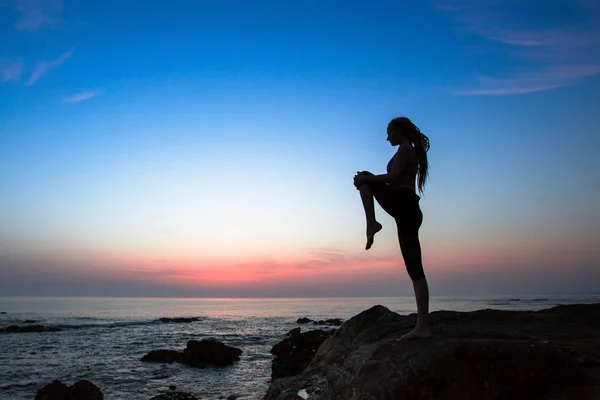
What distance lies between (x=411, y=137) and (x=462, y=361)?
2967mm

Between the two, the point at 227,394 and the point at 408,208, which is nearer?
the point at 408,208

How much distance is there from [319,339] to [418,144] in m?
25.5

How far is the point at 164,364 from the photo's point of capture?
25.8 metres

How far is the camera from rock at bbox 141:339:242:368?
85.6 feet

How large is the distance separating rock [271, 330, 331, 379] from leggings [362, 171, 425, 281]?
51.2 feet

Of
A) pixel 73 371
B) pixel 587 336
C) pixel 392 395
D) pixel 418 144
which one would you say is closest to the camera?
pixel 392 395

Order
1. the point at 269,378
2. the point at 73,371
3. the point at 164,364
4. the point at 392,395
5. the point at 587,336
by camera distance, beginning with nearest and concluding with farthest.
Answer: the point at 392,395 < the point at 587,336 < the point at 269,378 < the point at 73,371 < the point at 164,364

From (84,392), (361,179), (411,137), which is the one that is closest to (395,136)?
(411,137)

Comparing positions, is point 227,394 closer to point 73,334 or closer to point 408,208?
point 408,208

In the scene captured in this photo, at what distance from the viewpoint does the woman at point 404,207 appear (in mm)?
5402

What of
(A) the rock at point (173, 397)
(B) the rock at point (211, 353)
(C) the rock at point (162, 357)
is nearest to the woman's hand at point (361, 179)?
(A) the rock at point (173, 397)

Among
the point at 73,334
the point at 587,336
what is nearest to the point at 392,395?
the point at 587,336

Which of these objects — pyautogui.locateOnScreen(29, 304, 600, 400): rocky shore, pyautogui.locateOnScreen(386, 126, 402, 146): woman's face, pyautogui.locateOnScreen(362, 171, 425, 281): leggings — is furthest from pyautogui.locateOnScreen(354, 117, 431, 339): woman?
pyautogui.locateOnScreen(29, 304, 600, 400): rocky shore

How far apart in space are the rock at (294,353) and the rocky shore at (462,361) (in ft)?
44.3
